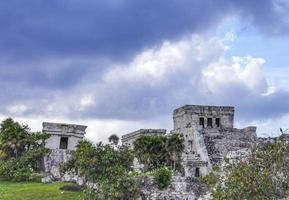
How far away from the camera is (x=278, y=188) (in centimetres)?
1806

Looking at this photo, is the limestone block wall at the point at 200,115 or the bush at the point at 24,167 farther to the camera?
the limestone block wall at the point at 200,115

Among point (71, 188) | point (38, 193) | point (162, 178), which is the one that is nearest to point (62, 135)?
point (71, 188)

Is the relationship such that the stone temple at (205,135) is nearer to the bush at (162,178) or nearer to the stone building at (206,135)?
the stone building at (206,135)

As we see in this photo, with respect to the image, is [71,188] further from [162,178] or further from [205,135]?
[205,135]

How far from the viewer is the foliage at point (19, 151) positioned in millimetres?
42781

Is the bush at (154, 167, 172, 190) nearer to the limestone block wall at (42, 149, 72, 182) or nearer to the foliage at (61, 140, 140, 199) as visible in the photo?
the foliage at (61, 140, 140, 199)

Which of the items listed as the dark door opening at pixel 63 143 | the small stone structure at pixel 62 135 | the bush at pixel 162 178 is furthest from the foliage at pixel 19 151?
the bush at pixel 162 178

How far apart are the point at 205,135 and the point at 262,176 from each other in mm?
31373

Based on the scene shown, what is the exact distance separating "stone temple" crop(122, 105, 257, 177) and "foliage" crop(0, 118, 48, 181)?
298 inches

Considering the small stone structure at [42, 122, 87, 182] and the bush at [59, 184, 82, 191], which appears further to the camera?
the small stone structure at [42, 122, 87, 182]

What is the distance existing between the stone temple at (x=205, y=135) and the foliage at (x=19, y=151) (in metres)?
7.58

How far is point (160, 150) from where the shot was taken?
45156mm

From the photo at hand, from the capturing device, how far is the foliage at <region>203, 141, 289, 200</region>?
59.1 feet

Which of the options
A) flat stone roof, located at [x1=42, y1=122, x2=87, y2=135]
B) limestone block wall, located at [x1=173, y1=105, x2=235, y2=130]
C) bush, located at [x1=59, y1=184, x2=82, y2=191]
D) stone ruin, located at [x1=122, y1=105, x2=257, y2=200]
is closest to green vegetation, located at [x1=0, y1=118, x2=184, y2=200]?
bush, located at [x1=59, y1=184, x2=82, y2=191]
